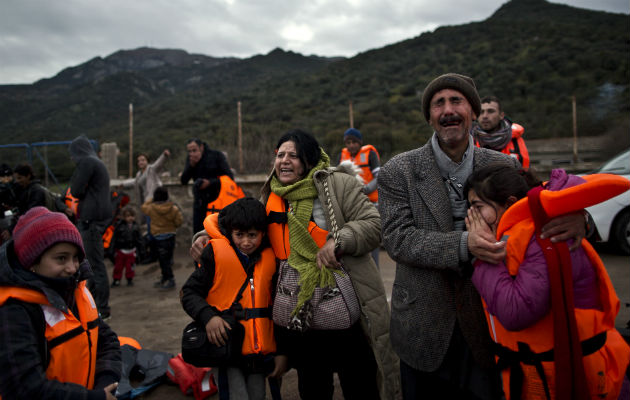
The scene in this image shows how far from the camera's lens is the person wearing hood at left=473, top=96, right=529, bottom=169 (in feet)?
11.9

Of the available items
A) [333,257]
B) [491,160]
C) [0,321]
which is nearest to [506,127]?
[491,160]

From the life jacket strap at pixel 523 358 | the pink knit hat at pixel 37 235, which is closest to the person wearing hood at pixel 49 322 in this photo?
the pink knit hat at pixel 37 235

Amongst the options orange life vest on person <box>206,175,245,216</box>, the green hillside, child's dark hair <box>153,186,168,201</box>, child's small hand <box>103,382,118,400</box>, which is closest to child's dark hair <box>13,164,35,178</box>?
child's dark hair <box>153,186,168,201</box>

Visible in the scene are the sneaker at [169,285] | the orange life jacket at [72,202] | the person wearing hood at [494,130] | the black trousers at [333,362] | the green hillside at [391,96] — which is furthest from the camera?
the green hillside at [391,96]

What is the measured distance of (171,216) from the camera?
606cm

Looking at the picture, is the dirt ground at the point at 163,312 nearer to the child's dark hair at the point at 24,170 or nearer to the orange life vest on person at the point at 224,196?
the orange life vest on person at the point at 224,196

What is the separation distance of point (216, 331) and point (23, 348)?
79 centimetres

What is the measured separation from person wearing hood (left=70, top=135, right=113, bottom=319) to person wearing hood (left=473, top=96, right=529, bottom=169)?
4.20 m

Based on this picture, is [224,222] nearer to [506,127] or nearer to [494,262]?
[494,262]

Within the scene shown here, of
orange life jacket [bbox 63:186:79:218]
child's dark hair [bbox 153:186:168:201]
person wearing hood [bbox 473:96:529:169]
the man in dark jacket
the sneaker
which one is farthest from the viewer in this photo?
child's dark hair [bbox 153:186:168:201]

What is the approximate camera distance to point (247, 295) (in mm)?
2107

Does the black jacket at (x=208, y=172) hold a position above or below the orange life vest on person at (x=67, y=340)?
above

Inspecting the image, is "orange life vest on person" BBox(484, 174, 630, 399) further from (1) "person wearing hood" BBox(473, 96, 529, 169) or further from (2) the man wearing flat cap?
(1) "person wearing hood" BBox(473, 96, 529, 169)

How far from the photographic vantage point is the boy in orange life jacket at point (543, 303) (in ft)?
4.32
